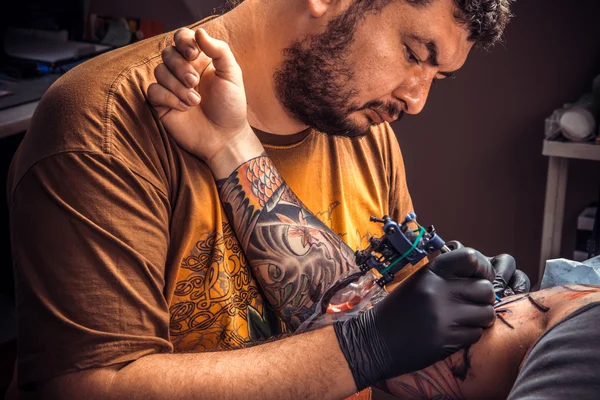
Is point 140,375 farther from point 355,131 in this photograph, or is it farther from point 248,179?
point 355,131

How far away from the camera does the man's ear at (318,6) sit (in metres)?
1.40

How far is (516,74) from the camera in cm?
284

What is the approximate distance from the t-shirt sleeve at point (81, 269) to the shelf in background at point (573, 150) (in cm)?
156

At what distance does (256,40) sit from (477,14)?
43 cm

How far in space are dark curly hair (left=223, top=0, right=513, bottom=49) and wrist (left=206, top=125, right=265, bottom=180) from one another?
34 centimetres

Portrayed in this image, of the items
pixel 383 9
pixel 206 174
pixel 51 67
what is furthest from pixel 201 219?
pixel 51 67

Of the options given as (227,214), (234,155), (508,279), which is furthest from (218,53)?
(508,279)

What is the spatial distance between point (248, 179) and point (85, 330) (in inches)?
16.2

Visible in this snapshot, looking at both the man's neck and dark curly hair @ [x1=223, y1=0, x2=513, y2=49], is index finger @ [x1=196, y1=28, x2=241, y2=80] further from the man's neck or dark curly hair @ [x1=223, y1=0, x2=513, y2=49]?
dark curly hair @ [x1=223, y1=0, x2=513, y2=49]

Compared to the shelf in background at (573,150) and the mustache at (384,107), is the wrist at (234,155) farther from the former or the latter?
the shelf in background at (573,150)

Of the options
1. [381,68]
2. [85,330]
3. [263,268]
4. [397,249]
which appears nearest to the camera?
[85,330]

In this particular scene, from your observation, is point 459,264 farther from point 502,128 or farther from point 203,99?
point 502,128

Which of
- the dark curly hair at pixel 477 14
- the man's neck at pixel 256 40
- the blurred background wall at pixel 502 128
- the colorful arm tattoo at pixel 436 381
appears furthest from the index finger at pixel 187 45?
the blurred background wall at pixel 502 128

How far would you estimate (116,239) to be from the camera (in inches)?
45.3
